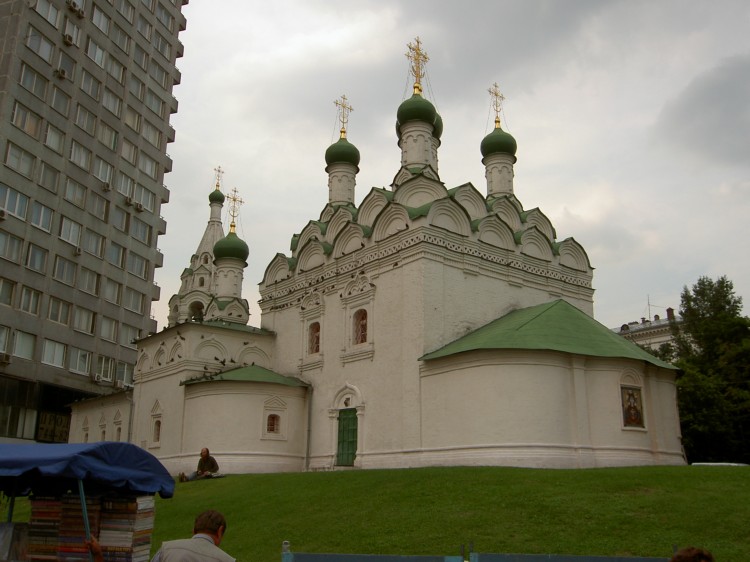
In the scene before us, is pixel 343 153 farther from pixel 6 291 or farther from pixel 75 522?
pixel 75 522

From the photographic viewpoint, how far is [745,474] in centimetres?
1254

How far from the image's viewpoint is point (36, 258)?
2769cm

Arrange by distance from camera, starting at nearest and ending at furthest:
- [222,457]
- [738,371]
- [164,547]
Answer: [164,547]
[222,457]
[738,371]

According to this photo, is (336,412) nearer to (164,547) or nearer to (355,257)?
(355,257)

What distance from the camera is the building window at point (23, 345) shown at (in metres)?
26.5

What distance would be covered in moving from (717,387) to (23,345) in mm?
24386

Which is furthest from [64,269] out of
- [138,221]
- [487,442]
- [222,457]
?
[487,442]

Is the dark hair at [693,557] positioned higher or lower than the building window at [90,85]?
lower

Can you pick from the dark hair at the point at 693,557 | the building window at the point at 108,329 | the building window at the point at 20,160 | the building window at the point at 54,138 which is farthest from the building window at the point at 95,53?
the dark hair at the point at 693,557

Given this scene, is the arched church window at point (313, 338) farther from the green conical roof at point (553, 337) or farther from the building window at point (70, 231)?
the building window at point (70, 231)

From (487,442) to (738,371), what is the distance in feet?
44.6

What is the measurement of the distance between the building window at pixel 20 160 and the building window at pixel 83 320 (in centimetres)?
574

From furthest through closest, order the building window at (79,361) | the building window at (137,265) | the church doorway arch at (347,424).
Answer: the building window at (137,265), the building window at (79,361), the church doorway arch at (347,424)

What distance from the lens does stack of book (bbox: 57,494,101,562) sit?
22.5 ft
